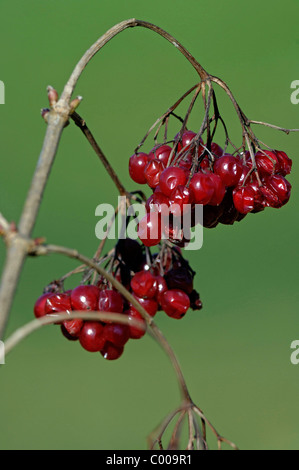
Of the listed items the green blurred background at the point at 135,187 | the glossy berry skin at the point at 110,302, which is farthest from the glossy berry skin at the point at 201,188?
the green blurred background at the point at 135,187

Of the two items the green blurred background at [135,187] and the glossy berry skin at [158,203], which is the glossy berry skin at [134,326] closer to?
the glossy berry skin at [158,203]

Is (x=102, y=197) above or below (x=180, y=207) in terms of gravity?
above

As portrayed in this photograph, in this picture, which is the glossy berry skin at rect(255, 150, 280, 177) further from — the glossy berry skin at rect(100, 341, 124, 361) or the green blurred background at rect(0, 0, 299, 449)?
the green blurred background at rect(0, 0, 299, 449)

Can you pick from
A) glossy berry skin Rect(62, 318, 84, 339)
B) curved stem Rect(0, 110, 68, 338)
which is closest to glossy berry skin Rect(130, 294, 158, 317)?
glossy berry skin Rect(62, 318, 84, 339)

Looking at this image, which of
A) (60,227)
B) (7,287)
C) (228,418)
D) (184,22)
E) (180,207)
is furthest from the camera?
(184,22)

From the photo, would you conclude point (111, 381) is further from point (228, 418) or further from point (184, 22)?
point (184, 22)

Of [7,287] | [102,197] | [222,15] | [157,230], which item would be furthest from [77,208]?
[7,287]
